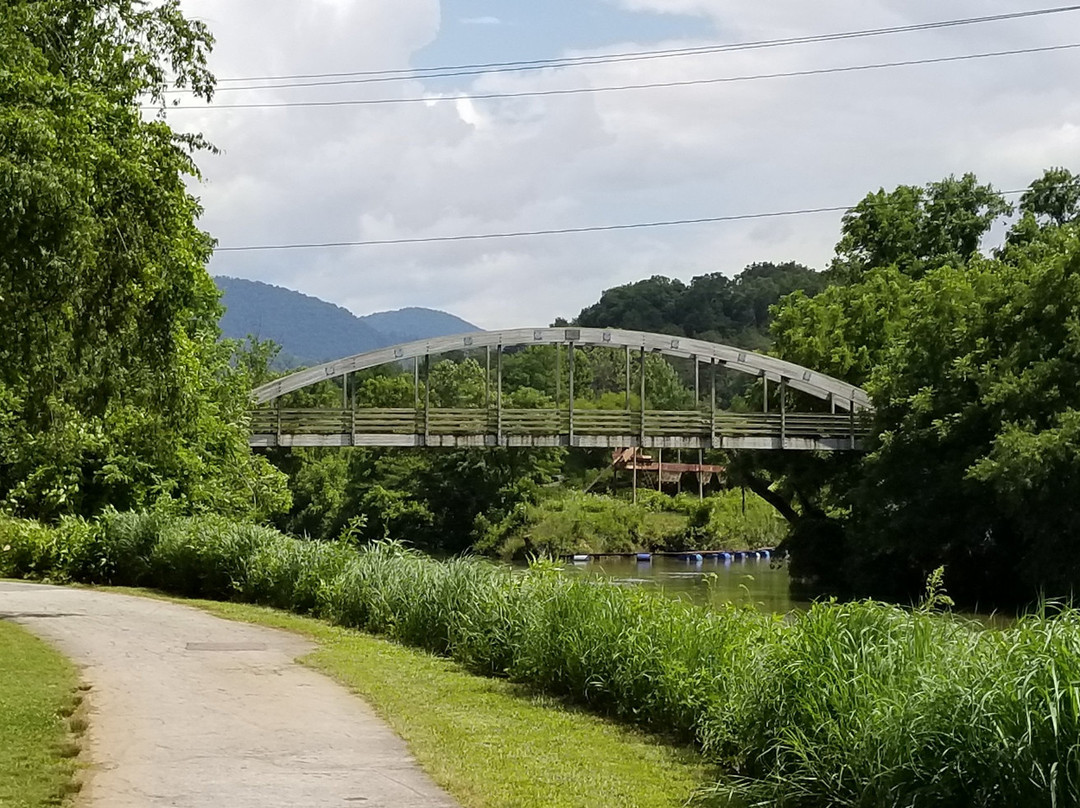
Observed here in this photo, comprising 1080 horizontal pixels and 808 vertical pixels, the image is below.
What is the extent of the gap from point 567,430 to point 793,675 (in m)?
34.1

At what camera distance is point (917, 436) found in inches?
1293

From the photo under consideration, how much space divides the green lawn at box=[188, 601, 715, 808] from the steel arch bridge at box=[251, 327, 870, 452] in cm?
2756

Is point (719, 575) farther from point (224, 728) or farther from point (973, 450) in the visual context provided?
point (224, 728)

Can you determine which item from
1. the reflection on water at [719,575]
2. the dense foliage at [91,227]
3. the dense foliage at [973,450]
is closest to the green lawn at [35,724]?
the dense foliage at [91,227]

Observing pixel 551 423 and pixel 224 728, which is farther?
pixel 551 423

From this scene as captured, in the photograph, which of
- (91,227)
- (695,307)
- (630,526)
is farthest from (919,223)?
(695,307)

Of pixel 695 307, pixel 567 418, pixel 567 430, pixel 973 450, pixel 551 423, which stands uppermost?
pixel 695 307

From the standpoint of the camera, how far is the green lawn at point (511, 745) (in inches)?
273

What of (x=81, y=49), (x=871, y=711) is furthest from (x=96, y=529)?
(x=871, y=711)

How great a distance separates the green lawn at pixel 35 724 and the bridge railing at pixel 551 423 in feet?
88.6

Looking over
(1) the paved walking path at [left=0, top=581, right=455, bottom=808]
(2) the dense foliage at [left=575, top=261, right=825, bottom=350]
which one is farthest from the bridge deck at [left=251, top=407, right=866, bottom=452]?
(2) the dense foliage at [left=575, top=261, right=825, bottom=350]

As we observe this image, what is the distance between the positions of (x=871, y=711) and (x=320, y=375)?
34.3m

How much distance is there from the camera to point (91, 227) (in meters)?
12.1

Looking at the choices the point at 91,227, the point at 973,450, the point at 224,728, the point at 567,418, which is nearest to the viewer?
the point at 224,728
